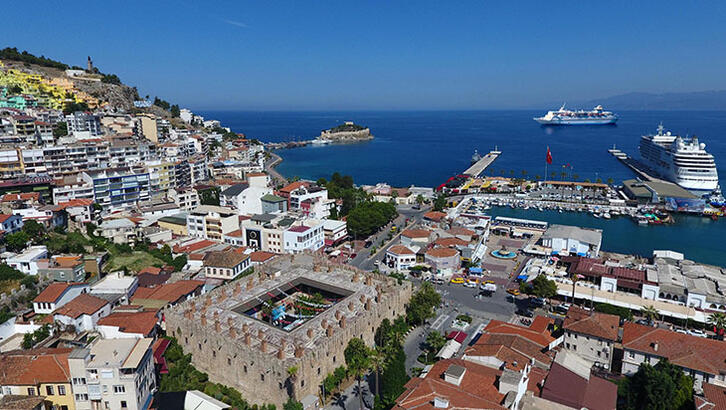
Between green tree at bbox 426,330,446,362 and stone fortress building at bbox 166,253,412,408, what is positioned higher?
stone fortress building at bbox 166,253,412,408

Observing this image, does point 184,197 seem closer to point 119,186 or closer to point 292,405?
point 119,186

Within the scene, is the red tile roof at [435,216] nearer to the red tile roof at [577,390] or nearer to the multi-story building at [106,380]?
the red tile roof at [577,390]

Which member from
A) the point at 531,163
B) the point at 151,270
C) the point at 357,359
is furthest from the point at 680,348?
the point at 531,163

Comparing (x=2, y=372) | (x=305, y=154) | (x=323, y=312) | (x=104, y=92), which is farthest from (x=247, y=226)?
(x=305, y=154)

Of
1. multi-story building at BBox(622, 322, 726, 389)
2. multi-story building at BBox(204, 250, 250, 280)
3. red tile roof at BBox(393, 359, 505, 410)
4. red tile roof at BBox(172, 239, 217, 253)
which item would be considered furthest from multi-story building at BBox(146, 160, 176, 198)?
multi-story building at BBox(622, 322, 726, 389)

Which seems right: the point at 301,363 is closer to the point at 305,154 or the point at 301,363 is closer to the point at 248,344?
the point at 248,344

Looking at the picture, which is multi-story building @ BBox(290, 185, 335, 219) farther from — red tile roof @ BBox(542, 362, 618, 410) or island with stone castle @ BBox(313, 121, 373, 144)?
island with stone castle @ BBox(313, 121, 373, 144)
